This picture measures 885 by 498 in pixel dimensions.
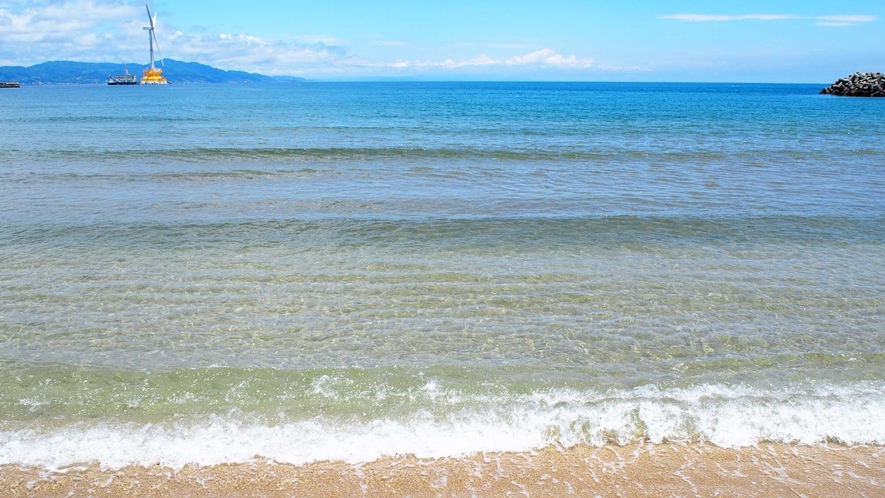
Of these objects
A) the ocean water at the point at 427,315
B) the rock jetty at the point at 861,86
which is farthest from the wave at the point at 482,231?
the rock jetty at the point at 861,86

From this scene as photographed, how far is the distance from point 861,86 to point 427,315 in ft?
311

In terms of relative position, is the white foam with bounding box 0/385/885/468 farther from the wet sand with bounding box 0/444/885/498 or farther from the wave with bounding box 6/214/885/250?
the wave with bounding box 6/214/885/250

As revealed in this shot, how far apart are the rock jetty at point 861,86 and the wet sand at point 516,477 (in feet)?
297

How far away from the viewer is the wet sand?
422 centimetres

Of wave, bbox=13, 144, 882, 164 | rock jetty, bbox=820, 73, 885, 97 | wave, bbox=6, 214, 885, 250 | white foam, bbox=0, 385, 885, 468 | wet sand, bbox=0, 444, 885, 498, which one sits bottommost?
wet sand, bbox=0, 444, 885, 498

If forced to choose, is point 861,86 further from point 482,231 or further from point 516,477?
point 516,477

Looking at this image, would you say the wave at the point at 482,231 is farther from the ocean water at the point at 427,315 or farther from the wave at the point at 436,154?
the wave at the point at 436,154

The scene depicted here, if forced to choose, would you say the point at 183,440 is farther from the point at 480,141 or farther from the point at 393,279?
the point at 480,141

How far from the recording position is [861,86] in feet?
257

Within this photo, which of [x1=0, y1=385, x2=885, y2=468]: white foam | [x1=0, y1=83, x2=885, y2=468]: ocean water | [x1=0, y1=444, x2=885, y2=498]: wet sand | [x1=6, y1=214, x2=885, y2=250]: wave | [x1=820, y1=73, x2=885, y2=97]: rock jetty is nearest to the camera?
[x1=0, y1=444, x2=885, y2=498]: wet sand

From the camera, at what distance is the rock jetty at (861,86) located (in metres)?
74.6

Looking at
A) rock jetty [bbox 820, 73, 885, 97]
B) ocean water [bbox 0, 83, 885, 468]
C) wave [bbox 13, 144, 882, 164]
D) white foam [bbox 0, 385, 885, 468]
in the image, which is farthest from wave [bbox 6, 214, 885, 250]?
rock jetty [bbox 820, 73, 885, 97]

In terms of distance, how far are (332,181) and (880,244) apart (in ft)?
43.0

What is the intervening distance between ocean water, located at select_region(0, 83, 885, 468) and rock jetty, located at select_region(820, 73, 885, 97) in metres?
75.7
